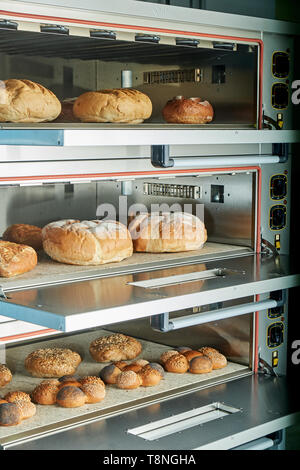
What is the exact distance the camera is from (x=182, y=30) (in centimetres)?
212

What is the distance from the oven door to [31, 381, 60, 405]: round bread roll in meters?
0.32

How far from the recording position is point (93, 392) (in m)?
2.10

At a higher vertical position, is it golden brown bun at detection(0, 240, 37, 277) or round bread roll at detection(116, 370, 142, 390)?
golden brown bun at detection(0, 240, 37, 277)

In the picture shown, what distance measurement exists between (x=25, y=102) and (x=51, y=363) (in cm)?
80

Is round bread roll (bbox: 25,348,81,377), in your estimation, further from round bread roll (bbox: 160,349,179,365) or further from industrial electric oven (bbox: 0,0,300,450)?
round bread roll (bbox: 160,349,179,365)

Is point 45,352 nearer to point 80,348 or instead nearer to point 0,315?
point 80,348

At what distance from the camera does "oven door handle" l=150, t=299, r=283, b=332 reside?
1.93 meters

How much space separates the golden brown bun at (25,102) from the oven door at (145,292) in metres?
0.43

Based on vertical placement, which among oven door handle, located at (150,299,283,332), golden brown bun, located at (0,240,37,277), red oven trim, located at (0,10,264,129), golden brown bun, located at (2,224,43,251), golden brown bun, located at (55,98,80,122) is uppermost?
red oven trim, located at (0,10,264,129)

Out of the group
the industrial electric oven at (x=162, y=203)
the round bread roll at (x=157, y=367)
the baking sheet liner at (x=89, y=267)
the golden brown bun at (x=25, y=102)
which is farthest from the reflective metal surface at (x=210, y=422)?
the golden brown bun at (x=25, y=102)

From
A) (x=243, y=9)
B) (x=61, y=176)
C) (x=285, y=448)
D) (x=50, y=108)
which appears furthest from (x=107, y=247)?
(x=243, y=9)

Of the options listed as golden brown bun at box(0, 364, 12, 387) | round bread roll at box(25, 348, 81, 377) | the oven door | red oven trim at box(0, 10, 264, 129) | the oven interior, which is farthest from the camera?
round bread roll at box(25, 348, 81, 377)

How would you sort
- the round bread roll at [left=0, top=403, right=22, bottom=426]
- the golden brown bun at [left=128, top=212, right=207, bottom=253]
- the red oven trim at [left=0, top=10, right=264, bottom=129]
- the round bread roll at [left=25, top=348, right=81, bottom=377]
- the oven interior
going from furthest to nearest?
the golden brown bun at [left=128, top=212, right=207, bottom=253] < the round bread roll at [left=25, top=348, right=81, bottom=377] < the oven interior < the round bread roll at [left=0, top=403, right=22, bottom=426] < the red oven trim at [left=0, top=10, right=264, bottom=129]

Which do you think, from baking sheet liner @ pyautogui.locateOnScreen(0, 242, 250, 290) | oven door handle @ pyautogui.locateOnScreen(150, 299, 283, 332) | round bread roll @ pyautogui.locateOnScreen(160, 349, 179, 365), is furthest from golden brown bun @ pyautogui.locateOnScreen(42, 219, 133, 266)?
round bread roll @ pyautogui.locateOnScreen(160, 349, 179, 365)
